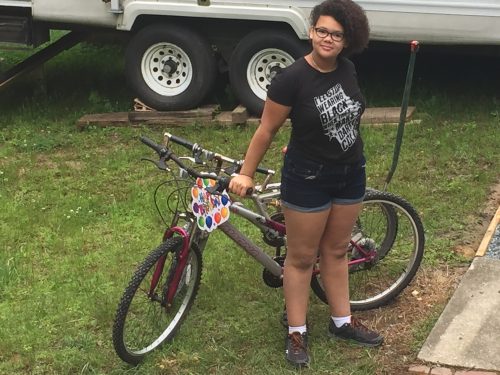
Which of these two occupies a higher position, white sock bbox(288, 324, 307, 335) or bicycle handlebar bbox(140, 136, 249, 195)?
bicycle handlebar bbox(140, 136, 249, 195)

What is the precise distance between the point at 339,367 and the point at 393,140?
3163 millimetres

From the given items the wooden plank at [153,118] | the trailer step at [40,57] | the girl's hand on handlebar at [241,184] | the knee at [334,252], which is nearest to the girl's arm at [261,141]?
the girl's hand on handlebar at [241,184]

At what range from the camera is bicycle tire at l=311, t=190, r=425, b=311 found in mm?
3900

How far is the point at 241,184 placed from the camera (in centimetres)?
313

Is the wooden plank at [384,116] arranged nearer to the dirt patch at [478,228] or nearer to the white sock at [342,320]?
the dirt patch at [478,228]

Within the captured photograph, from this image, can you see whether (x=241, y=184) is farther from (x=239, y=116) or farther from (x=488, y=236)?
(x=239, y=116)

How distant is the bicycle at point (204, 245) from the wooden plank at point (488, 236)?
408 millimetres

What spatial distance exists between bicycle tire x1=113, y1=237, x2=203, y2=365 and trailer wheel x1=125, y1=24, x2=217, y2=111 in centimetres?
368

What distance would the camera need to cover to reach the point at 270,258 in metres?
3.73

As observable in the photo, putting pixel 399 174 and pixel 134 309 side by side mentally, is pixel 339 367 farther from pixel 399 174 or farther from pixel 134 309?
pixel 399 174

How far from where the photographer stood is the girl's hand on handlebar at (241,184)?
3137mm

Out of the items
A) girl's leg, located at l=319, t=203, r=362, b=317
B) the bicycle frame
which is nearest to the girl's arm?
the bicycle frame

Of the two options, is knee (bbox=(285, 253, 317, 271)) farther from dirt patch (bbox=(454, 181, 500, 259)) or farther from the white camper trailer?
the white camper trailer

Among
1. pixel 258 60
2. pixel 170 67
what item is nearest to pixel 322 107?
pixel 258 60
